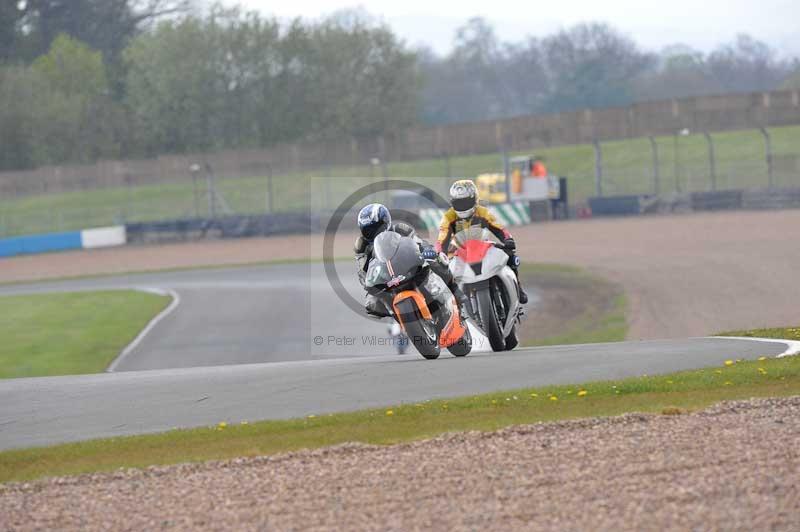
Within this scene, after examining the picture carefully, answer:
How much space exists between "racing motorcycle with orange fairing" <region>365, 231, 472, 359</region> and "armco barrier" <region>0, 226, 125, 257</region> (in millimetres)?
37441

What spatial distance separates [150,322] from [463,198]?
14.3 metres

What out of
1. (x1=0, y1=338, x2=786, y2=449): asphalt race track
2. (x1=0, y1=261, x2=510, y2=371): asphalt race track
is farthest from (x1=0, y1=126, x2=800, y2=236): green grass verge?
(x1=0, y1=338, x2=786, y2=449): asphalt race track

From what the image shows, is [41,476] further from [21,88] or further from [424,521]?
[21,88]

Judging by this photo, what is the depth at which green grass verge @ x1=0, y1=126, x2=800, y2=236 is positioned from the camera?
48.0m

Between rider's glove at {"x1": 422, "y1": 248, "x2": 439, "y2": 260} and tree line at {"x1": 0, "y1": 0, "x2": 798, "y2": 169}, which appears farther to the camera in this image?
tree line at {"x1": 0, "y1": 0, "x2": 798, "y2": 169}

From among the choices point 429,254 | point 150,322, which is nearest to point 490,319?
point 429,254

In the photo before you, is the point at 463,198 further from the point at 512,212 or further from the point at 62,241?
the point at 62,241

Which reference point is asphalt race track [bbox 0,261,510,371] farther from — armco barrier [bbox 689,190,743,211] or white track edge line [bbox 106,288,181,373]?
armco barrier [bbox 689,190,743,211]

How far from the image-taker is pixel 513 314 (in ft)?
41.5

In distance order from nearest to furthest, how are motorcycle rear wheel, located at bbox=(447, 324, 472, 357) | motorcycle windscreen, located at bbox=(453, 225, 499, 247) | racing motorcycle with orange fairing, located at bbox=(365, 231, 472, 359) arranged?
racing motorcycle with orange fairing, located at bbox=(365, 231, 472, 359) < motorcycle rear wheel, located at bbox=(447, 324, 472, 357) < motorcycle windscreen, located at bbox=(453, 225, 499, 247)

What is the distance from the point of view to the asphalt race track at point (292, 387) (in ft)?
31.0

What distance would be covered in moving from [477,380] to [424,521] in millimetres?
4017

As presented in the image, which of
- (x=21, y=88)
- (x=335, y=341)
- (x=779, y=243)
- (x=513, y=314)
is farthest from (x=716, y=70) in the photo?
(x=513, y=314)

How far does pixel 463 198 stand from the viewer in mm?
12203
